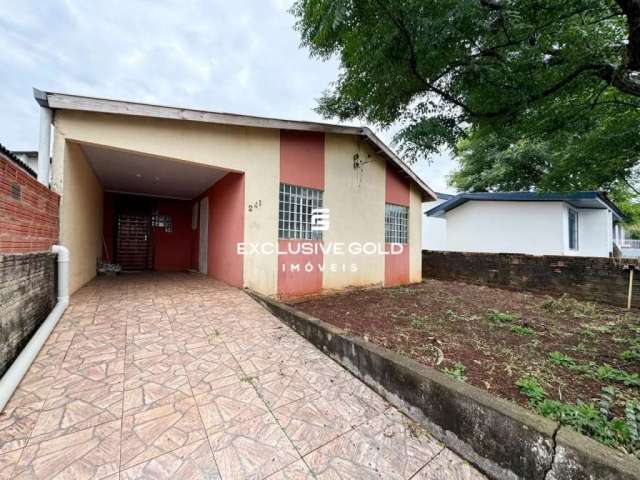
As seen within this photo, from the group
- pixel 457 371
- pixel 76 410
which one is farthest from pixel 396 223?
pixel 76 410

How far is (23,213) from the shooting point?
288cm

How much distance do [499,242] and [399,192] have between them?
17.3 feet

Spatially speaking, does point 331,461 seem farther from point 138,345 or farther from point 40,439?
point 138,345

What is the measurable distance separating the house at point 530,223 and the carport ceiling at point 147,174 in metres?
10.4

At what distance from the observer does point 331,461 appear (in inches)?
66.5

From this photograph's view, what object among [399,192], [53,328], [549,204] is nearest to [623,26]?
[399,192]

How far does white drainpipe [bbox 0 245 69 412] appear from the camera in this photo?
2072 mm

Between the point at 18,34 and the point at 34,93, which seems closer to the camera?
the point at 34,93

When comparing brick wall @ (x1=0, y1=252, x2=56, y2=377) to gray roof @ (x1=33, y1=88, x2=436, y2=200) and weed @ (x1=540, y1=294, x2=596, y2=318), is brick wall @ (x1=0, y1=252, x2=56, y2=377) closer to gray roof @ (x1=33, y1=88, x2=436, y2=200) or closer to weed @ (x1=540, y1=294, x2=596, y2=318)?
gray roof @ (x1=33, y1=88, x2=436, y2=200)

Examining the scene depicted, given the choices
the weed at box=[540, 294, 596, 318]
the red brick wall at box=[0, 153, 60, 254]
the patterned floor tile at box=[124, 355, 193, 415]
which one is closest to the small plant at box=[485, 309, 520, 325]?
the weed at box=[540, 294, 596, 318]

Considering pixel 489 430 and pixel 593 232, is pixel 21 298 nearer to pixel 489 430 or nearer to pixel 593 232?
pixel 489 430

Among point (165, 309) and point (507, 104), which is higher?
point (507, 104)

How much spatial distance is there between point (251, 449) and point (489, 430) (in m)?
1.63

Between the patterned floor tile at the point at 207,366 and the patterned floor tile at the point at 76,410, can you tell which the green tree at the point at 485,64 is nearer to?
the patterned floor tile at the point at 207,366
